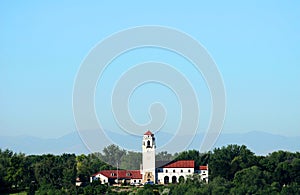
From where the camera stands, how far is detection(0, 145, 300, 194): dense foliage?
30406 mm

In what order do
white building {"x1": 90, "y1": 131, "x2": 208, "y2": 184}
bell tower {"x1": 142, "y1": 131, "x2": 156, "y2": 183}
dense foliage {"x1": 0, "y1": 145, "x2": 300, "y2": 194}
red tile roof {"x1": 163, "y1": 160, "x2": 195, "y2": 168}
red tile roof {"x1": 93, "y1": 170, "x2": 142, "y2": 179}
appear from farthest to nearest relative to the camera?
red tile roof {"x1": 163, "y1": 160, "x2": 195, "y2": 168}
red tile roof {"x1": 93, "y1": 170, "x2": 142, "y2": 179}
white building {"x1": 90, "y1": 131, "x2": 208, "y2": 184}
bell tower {"x1": 142, "y1": 131, "x2": 156, "y2": 183}
dense foliage {"x1": 0, "y1": 145, "x2": 300, "y2": 194}

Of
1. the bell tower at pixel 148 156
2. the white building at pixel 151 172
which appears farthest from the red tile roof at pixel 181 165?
the bell tower at pixel 148 156

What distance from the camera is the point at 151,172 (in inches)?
1614

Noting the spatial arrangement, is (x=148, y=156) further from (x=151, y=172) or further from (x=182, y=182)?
(x=182, y=182)

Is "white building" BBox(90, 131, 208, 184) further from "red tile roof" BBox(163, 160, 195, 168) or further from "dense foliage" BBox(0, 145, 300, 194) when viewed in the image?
"dense foliage" BBox(0, 145, 300, 194)

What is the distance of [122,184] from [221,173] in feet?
19.8

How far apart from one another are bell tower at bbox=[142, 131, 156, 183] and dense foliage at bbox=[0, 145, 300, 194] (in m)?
0.71

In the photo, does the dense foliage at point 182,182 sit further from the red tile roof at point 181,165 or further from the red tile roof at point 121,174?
the red tile roof at point 121,174

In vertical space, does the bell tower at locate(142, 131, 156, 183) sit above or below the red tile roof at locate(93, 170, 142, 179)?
above

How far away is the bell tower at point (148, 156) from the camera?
1581 inches

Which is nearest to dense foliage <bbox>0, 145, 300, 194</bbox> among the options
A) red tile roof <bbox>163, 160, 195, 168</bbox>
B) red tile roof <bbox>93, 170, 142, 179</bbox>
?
red tile roof <bbox>163, 160, 195, 168</bbox>

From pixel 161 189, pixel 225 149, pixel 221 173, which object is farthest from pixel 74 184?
pixel 225 149

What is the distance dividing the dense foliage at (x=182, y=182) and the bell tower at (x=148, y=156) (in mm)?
707

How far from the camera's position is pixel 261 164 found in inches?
1540
